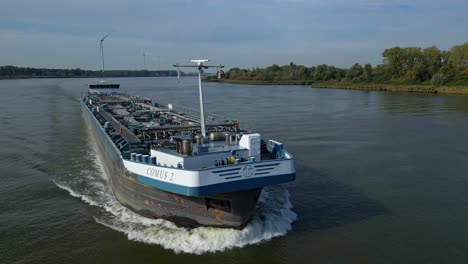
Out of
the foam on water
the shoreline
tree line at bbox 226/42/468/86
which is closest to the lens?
the foam on water

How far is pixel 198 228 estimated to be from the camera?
39.9 ft

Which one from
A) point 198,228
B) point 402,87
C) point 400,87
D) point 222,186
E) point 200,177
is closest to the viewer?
point 200,177

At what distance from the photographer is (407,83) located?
85.8m

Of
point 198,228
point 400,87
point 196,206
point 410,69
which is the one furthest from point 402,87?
point 196,206

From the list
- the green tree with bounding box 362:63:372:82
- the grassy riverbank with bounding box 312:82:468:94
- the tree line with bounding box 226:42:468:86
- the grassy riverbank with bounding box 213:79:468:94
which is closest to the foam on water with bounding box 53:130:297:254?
the grassy riverbank with bounding box 312:82:468:94

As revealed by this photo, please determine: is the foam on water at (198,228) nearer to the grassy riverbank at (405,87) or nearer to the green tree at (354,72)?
the grassy riverbank at (405,87)

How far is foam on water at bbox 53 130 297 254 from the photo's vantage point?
38.1 ft

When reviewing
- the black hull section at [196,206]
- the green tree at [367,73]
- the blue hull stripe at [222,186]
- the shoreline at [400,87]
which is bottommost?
the black hull section at [196,206]

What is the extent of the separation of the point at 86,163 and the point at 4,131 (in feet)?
48.1

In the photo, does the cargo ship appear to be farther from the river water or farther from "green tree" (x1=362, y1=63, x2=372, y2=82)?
"green tree" (x1=362, y1=63, x2=372, y2=82)

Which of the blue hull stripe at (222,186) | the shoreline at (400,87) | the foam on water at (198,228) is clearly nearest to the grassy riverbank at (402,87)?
the shoreline at (400,87)

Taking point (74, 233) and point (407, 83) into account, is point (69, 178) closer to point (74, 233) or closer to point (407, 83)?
point (74, 233)

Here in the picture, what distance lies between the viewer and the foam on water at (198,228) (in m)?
11.6

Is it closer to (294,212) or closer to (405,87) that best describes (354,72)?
(405,87)
